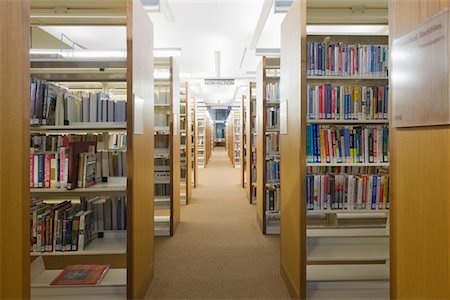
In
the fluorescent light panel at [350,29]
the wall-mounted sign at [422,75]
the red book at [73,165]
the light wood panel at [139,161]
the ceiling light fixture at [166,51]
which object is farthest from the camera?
the ceiling light fixture at [166,51]

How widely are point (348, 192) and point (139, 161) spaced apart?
1640mm

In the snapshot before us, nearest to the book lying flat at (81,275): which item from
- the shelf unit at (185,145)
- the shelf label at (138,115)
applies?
the shelf label at (138,115)

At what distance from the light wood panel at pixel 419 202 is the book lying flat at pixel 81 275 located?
204 cm

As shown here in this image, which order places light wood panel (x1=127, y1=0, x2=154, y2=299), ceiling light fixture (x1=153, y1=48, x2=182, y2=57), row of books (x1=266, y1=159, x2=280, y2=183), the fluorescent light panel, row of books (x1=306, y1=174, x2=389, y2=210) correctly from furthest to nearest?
ceiling light fixture (x1=153, y1=48, x2=182, y2=57) < row of books (x1=266, y1=159, x2=280, y2=183) < the fluorescent light panel < row of books (x1=306, y1=174, x2=389, y2=210) < light wood panel (x1=127, y1=0, x2=154, y2=299)

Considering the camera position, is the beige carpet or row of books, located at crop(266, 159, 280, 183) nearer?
the beige carpet

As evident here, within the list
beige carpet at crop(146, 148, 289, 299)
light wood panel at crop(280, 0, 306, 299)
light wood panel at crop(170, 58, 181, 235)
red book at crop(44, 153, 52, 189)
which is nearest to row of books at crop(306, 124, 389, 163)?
light wood panel at crop(280, 0, 306, 299)

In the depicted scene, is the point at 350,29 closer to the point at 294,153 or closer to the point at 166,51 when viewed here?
the point at 166,51

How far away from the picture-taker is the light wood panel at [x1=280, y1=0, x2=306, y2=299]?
7.87 ft

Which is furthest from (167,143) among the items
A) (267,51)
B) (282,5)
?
(267,51)

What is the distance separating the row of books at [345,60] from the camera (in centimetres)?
273

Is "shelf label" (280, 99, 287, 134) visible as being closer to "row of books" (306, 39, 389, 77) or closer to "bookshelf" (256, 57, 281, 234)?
"row of books" (306, 39, 389, 77)

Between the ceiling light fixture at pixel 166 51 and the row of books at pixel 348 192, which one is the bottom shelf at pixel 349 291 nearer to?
the row of books at pixel 348 192

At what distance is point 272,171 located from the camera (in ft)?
15.6

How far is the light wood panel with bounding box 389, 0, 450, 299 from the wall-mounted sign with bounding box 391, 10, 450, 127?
43 millimetres
